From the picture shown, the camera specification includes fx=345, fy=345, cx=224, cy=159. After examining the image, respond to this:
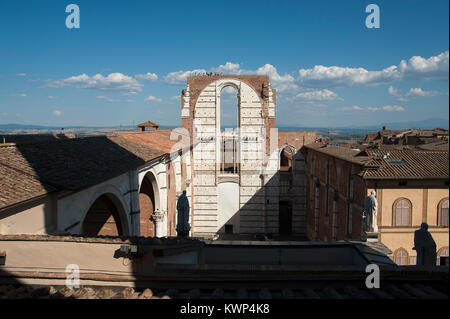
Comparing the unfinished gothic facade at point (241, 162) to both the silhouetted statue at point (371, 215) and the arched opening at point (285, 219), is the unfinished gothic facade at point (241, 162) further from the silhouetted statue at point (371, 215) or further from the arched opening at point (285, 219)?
the silhouetted statue at point (371, 215)

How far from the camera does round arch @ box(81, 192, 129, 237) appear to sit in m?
12.8

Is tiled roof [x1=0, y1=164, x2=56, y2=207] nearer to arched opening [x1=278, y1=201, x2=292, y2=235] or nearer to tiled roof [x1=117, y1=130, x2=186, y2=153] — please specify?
tiled roof [x1=117, y1=130, x2=186, y2=153]

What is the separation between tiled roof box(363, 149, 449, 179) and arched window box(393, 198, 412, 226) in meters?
1.20

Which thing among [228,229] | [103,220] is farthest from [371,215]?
[228,229]

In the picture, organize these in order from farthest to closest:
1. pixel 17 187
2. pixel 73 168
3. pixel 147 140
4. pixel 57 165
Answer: pixel 147 140 → pixel 73 168 → pixel 57 165 → pixel 17 187

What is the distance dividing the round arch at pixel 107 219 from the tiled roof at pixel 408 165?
10.4 meters

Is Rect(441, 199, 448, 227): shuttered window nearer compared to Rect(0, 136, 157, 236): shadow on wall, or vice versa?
Rect(0, 136, 157, 236): shadow on wall

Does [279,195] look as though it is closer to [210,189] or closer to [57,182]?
[210,189]

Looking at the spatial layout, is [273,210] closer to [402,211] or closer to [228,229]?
[228,229]

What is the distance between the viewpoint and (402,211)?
617 inches

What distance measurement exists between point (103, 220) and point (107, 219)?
23cm

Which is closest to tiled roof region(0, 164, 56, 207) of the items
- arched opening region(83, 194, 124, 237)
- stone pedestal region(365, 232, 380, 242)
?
arched opening region(83, 194, 124, 237)

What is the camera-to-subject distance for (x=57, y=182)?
8484mm

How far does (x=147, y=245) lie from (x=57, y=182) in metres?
3.56
